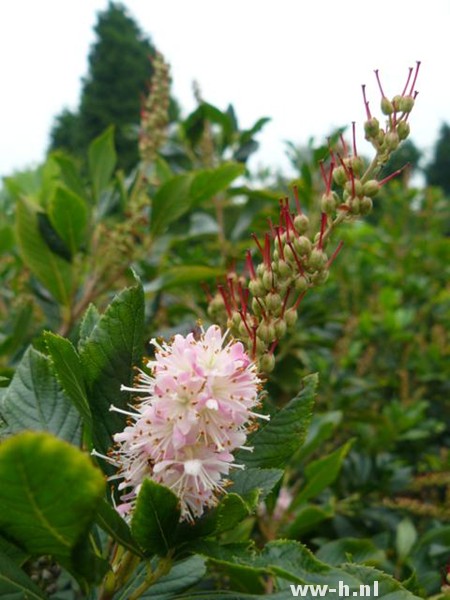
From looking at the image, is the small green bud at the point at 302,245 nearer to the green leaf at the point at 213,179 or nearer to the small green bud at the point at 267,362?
the small green bud at the point at 267,362

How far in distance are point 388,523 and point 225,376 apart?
6.80 feet

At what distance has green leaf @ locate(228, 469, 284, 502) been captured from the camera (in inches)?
38.5

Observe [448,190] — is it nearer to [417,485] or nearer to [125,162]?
[125,162]

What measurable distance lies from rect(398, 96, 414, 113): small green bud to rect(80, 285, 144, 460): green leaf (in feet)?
1.80

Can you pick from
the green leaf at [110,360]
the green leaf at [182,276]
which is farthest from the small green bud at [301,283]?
the green leaf at [182,276]

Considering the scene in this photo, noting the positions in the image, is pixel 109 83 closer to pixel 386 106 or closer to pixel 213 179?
pixel 213 179

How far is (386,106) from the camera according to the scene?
111 cm

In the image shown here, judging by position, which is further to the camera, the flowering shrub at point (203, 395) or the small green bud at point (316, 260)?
the small green bud at point (316, 260)

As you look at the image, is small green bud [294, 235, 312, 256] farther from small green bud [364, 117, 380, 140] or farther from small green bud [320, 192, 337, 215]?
small green bud [364, 117, 380, 140]

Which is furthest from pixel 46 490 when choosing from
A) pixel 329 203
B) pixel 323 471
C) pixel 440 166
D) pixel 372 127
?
pixel 440 166

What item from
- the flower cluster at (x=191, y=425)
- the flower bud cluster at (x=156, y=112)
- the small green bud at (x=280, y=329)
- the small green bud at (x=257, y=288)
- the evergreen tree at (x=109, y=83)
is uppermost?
the evergreen tree at (x=109, y=83)

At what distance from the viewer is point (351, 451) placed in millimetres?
3066

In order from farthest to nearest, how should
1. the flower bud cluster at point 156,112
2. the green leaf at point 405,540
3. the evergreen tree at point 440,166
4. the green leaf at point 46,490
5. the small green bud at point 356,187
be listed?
the evergreen tree at point 440,166 → the flower bud cluster at point 156,112 → the green leaf at point 405,540 → the small green bud at point 356,187 → the green leaf at point 46,490

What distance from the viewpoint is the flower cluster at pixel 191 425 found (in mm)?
923
